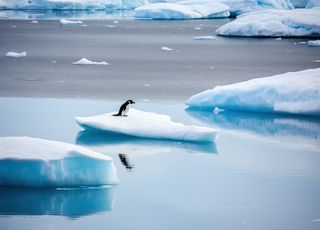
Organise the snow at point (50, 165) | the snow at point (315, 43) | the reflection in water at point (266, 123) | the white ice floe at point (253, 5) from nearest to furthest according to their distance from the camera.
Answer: the snow at point (50, 165) → the reflection in water at point (266, 123) → the snow at point (315, 43) → the white ice floe at point (253, 5)

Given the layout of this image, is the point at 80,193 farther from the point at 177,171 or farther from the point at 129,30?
the point at 129,30

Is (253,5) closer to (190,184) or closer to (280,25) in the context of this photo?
(280,25)

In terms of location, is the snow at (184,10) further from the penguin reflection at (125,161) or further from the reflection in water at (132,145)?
the penguin reflection at (125,161)

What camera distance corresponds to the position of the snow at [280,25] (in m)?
26.7

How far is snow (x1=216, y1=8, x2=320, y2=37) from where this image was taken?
26.7 metres

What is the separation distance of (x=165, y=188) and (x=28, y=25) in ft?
88.9

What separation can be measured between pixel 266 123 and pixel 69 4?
40.2m

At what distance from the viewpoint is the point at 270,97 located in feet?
36.7

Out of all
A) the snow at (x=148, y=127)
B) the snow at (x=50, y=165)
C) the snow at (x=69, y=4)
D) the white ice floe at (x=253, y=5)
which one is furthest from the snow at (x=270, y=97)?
the snow at (x=69, y=4)

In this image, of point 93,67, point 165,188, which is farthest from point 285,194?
point 93,67

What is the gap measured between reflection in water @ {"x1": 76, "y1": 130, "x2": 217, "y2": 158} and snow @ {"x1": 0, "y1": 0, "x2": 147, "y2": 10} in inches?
1597

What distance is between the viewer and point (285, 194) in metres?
6.95

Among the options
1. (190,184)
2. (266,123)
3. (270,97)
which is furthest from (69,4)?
(190,184)

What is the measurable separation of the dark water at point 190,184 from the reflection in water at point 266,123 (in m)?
0.01
